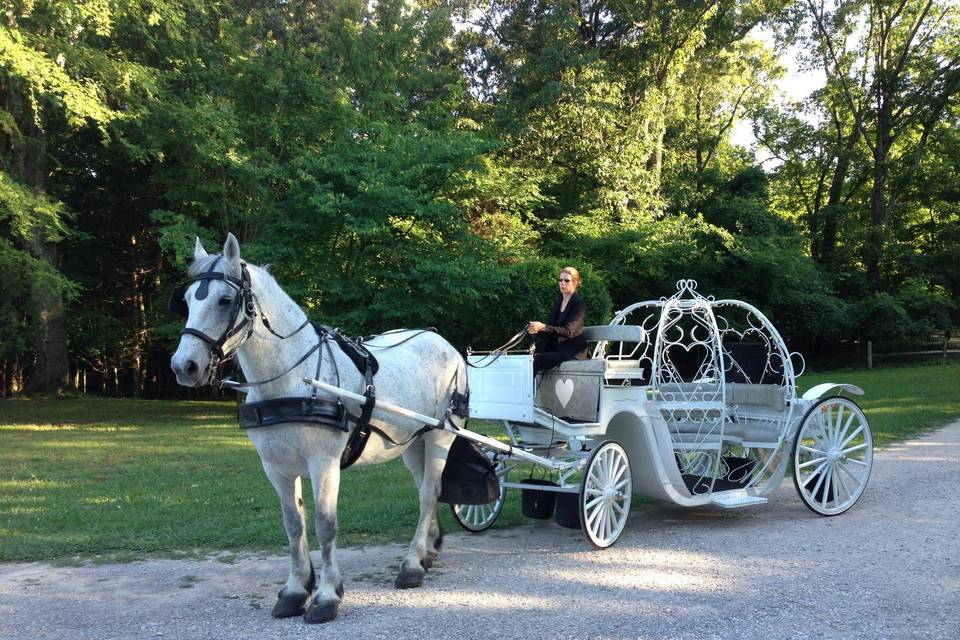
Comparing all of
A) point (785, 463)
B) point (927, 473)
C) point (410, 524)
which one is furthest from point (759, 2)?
point (410, 524)

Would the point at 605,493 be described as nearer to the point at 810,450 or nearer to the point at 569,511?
the point at 569,511

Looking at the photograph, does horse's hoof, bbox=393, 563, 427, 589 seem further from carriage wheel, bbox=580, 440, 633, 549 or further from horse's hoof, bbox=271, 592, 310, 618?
carriage wheel, bbox=580, 440, 633, 549

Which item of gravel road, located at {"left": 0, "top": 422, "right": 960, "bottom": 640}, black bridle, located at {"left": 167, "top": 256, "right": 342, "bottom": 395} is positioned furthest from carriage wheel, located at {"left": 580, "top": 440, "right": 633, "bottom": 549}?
black bridle, located at {"left": 167, "top": 256, "right": 342, "bottom": 395}

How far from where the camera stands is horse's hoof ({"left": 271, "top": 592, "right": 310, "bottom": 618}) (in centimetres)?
459

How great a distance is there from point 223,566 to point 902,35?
34.2 metres

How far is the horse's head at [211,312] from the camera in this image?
13.0 ft

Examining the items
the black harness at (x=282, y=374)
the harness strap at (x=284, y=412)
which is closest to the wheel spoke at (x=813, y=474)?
the black harness at (x=282, y=374)

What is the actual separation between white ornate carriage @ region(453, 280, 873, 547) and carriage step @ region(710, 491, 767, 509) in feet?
0.04

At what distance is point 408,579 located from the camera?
514cm

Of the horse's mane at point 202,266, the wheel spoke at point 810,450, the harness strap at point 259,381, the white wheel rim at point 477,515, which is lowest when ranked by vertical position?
the white wheel rim at point 477,515

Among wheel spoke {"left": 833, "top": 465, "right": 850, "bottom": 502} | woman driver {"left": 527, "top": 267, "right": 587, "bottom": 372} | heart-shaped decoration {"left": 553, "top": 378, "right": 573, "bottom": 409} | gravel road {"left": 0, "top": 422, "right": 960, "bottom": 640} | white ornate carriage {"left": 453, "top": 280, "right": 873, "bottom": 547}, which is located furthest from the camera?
wheel spoke {"left": 833, "top": 465, "right": 850, "bottom": 502}

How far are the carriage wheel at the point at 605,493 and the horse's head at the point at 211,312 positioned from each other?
9.70 feet

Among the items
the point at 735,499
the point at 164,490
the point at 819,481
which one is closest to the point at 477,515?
the point at 735,499

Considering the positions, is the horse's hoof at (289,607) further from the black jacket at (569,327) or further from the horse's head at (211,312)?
the black jacket at (569,327)
